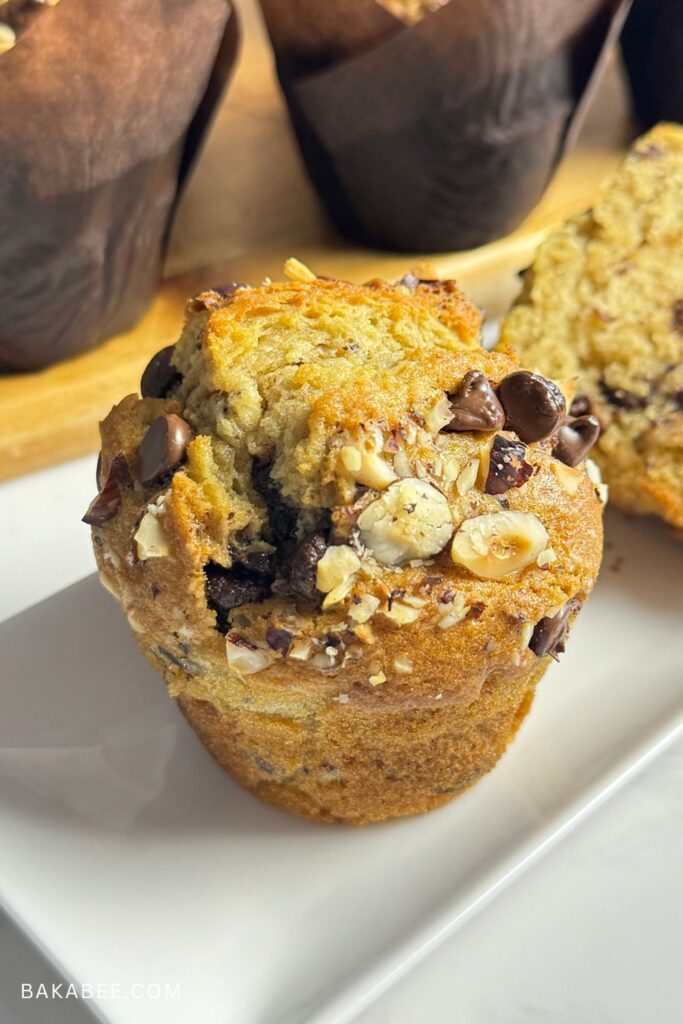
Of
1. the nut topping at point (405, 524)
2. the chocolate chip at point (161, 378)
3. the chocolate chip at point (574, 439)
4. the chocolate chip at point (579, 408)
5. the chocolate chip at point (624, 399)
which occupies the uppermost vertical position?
the chocolate chip at point (161, 378)

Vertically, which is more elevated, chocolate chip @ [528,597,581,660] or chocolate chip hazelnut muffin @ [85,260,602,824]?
chocolate chip hazelnut muffin @ [85,260,602,824]

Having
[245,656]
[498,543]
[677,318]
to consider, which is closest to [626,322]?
[677,318]

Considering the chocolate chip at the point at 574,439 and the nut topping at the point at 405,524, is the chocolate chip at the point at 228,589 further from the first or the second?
the chocolate chip at the point at 574,439

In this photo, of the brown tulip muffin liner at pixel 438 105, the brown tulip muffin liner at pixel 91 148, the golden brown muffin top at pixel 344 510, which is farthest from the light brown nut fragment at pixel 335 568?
the brown tulip muffin liner at pixel 438 105

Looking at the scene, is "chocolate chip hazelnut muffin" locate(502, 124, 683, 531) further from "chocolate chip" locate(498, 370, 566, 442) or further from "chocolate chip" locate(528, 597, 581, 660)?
"chocolate chip" locate(528, 597, 581, 660)

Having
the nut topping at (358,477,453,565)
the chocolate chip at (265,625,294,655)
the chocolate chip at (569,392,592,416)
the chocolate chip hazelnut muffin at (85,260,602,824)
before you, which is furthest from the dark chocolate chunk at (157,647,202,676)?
the chocolate chip at (569,392,592,416)

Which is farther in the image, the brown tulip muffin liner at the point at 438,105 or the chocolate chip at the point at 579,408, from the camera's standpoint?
the brown tulip muffin liner at the point at 438,105
